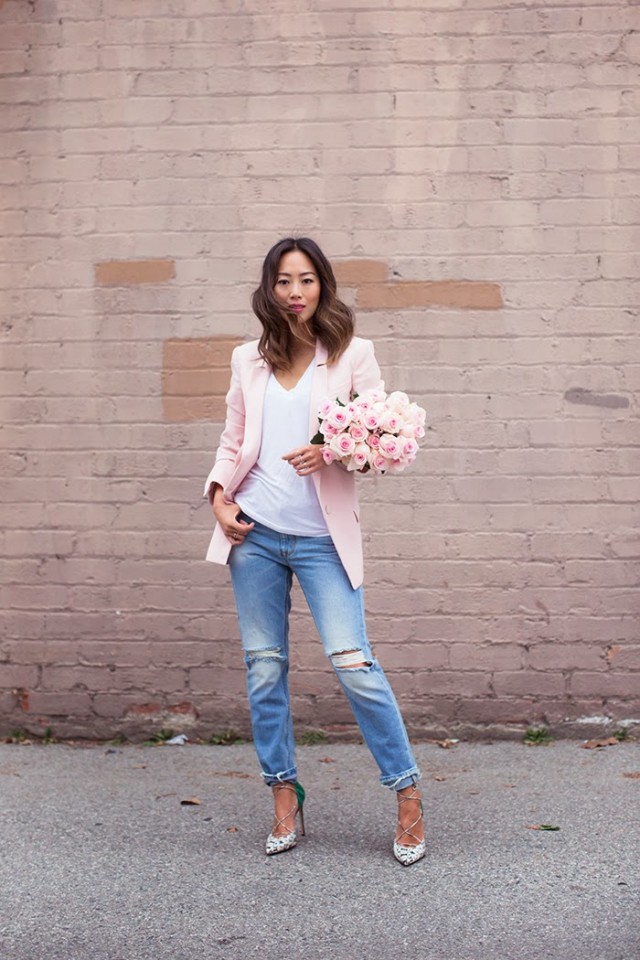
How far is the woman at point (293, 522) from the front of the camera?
4.22 m

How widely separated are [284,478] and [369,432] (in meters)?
0.38

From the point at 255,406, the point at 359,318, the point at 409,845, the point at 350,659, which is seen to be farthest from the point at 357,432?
the point at 359,318

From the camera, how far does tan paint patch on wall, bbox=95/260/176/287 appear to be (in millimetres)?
5801

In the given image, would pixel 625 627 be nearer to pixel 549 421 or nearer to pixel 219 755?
pixel 549 421

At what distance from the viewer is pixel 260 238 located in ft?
18.9

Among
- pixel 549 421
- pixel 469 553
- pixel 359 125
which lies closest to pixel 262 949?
pixel 469 553

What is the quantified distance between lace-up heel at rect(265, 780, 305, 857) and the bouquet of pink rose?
1190 millimetres

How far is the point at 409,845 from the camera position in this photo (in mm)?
4211

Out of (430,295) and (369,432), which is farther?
(430,295)

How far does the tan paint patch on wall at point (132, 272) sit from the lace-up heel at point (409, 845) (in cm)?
276

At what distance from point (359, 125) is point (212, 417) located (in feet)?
4.98

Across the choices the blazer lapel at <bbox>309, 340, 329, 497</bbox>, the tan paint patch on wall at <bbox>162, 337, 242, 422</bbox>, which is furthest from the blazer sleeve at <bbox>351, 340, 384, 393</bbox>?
the tan paint patch on wall at <bbox>162, 337, 242, 422</bbox>

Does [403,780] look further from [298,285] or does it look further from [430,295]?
[430,295]

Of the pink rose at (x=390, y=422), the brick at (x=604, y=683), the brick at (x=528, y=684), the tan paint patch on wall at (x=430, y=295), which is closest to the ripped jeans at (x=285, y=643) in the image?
the pink rose at (x=390, y=422)
